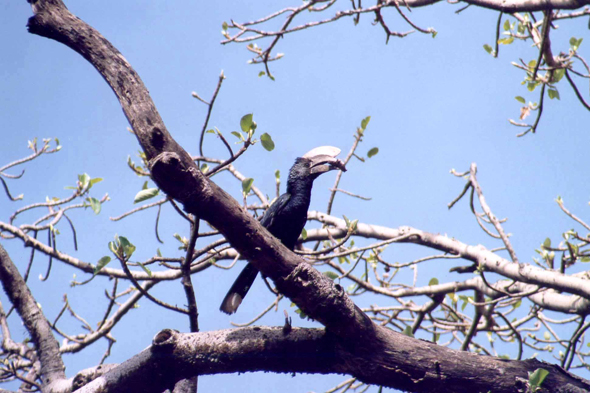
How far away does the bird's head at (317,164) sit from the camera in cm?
367

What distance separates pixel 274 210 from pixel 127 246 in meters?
1.40

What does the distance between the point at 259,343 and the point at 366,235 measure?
6.47 feet

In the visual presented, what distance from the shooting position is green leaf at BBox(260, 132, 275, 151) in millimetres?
2250

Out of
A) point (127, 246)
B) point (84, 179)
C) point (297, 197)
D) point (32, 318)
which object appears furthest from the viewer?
point (297, 197)

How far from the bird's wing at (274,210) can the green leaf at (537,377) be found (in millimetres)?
1875

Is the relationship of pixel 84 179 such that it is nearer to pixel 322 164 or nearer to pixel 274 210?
pixel 274 210

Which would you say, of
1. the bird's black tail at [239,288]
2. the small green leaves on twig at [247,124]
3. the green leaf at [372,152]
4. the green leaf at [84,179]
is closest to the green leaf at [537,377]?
the bird's black tail at [239,288]

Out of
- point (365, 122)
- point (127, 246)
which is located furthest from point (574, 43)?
point (127, 246)

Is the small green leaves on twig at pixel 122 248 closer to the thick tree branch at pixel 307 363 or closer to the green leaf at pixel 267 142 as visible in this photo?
the thick tree branch at pixel 307 363

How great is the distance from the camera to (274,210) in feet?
11.5

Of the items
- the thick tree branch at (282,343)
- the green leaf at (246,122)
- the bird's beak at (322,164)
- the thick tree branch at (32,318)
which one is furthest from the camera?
the bird's beak at (322,164)

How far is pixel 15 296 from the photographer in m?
3.04

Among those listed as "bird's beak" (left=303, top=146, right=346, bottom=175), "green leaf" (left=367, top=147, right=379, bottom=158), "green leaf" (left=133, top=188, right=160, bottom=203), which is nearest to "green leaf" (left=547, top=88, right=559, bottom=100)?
"green leaf" (left=367, top=147, right=379, bottom=158)

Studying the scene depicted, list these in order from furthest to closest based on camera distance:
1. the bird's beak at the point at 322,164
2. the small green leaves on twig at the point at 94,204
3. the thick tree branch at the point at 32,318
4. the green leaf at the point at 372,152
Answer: the green leaf at the point at 372,152, the bird's beak at the point at 322,164, the small green leaves on twig at the point at 94,204, the thick tree branch at the point at 32,318
